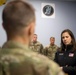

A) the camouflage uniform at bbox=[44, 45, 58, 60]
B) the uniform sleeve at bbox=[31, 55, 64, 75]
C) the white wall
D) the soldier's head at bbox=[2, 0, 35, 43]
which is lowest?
the camouflage uniform at bbox=[44, 45, 58, 60]

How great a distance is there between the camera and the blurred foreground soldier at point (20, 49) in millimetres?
1056

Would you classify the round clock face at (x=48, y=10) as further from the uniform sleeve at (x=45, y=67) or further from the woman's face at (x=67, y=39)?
the uniform sleeve at (x=45, y=67)

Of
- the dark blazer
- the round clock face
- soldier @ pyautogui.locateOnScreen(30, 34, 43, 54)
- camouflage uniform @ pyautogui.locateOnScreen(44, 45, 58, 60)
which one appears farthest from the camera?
the round clock face

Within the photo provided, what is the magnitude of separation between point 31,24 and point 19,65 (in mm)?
210

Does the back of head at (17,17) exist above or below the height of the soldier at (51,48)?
above

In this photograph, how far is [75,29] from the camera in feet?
25.7

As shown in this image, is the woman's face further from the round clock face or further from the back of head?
the round clock face

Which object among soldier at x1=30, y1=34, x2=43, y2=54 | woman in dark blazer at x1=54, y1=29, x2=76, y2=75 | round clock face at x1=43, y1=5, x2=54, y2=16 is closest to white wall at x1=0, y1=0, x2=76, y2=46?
round clock face at x1=43, y1=5, x2=54, y2=16

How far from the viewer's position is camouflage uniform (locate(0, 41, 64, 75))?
3.45 feet

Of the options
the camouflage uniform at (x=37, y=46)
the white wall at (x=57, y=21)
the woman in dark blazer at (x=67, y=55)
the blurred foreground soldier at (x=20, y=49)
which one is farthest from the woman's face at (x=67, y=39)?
the white wall at (x=57, y=21)

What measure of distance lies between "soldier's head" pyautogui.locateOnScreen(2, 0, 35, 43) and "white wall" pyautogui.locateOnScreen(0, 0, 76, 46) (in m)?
6.58

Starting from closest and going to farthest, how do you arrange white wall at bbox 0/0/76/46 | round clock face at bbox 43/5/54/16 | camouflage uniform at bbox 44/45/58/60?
camouflage uniform at bbox 44/45/58/60
white wall at bbox 0/0/76/46
round clock face at bbox 43/5/54/16

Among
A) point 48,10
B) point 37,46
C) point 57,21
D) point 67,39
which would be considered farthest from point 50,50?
point 67,39

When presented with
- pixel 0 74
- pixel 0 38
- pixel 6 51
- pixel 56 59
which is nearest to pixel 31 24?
pixel 6 51
